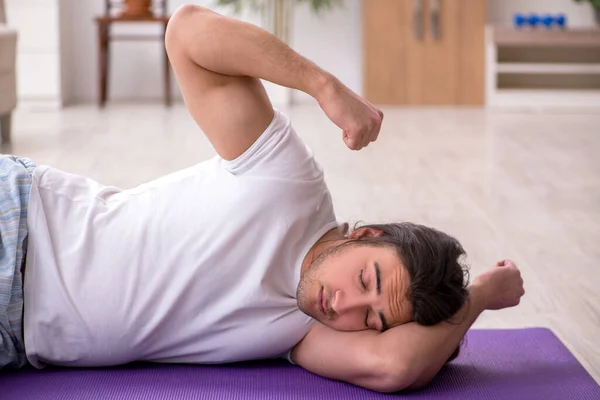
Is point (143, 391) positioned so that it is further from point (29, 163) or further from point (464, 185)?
point (464, 185)

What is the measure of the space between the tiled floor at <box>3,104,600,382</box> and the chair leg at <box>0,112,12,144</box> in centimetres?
14

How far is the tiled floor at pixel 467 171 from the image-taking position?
221cm

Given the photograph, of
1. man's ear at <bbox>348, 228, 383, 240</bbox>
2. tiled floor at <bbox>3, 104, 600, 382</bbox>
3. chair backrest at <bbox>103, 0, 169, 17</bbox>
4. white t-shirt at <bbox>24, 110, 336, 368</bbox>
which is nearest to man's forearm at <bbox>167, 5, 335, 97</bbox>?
white t-shirt at <bbox>24, 110, 336, 368</bbox>

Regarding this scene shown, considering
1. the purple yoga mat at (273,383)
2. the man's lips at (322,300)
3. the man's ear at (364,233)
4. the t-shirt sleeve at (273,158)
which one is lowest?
the purple yoga mat at (273,383)

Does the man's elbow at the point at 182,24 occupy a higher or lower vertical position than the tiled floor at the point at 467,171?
higher

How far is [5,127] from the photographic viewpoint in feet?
15.2

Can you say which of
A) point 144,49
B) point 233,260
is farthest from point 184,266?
point 144,49

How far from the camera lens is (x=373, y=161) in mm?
4156

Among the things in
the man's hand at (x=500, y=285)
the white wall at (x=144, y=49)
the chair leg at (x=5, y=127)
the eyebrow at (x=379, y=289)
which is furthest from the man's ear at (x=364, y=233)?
the white wall at (x=144, y=49)

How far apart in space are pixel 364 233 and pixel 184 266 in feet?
1.00

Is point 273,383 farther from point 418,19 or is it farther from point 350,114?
point 418,19

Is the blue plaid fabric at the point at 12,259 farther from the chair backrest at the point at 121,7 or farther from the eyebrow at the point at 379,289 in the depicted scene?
the chair backrest at the point at 121,7

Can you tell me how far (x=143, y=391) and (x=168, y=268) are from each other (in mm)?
202

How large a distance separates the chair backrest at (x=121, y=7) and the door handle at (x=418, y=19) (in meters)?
1.82
